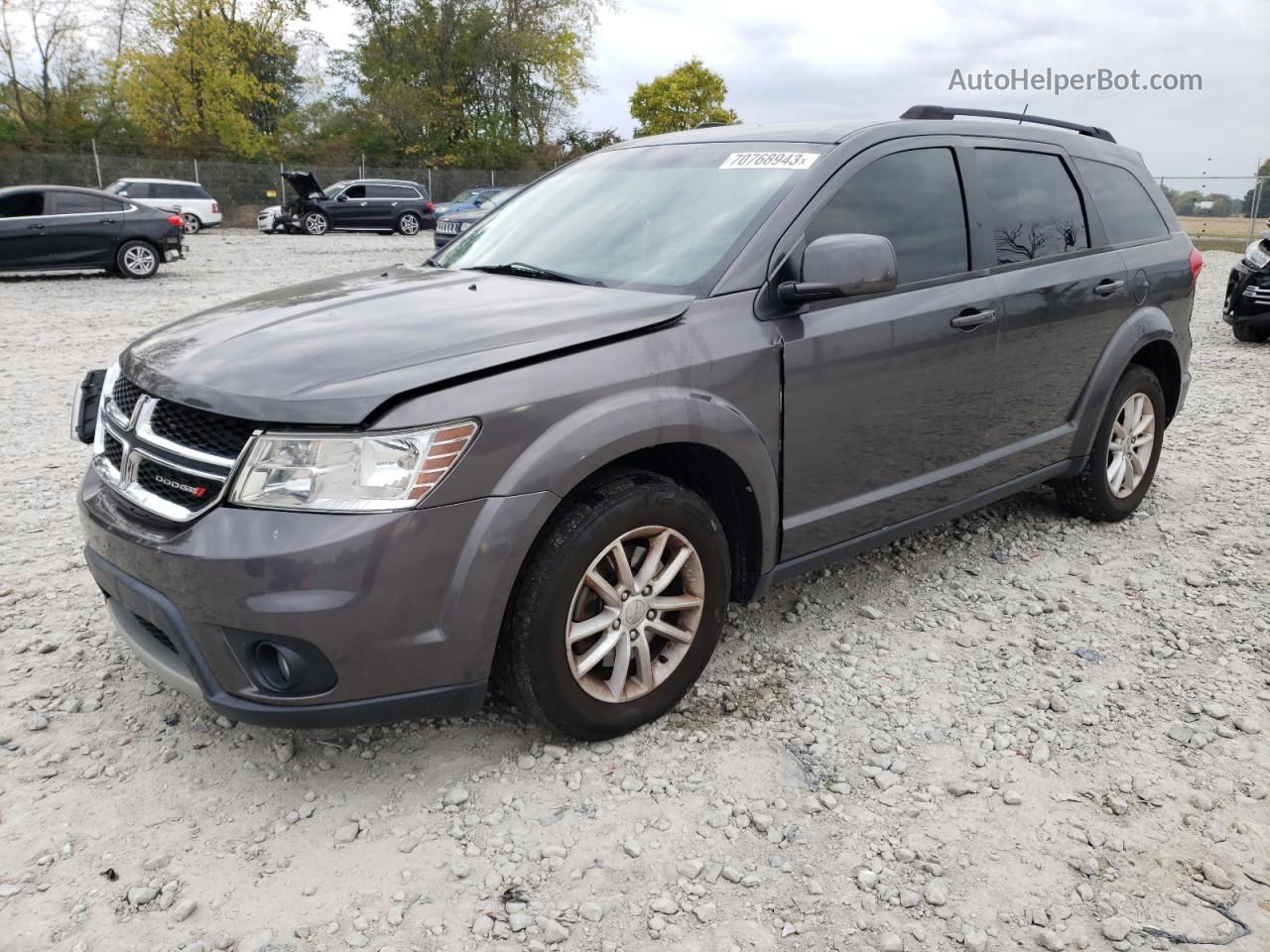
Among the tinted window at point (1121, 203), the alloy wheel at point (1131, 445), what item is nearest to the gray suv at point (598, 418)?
the tinted window at point (1121, 203)

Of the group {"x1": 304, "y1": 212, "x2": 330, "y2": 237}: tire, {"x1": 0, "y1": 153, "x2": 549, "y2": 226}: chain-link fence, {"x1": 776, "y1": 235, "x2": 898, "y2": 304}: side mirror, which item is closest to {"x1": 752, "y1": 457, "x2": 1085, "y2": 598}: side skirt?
{"x1": 776, "y1": 235, "x2": 898, "y2": 304}: side mirror

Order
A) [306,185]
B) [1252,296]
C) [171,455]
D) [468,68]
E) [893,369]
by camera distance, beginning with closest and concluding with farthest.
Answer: [171,455]
[893,369]
[1252,296]
[306,185]
[468,68]

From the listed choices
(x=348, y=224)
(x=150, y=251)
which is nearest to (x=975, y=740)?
(x=150, y=251)

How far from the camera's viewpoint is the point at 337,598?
228 cm

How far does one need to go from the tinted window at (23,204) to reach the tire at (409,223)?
14.2m

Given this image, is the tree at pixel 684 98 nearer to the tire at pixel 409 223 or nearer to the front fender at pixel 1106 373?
the tire at pixel 409 223

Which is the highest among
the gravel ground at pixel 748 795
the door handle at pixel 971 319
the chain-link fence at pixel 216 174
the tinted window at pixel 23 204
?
the chain-link fence at pixel 216 174

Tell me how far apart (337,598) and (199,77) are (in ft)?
147

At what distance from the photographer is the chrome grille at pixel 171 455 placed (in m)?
2.41

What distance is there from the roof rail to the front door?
0.84 feet

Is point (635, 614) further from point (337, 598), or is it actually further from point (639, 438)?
point (337, 598)

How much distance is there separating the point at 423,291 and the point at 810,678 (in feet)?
6.01

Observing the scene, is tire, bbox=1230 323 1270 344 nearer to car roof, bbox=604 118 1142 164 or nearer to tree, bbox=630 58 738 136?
car roof, bbox=604 118 1142 164

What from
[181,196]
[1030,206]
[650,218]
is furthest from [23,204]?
[1030,206]
